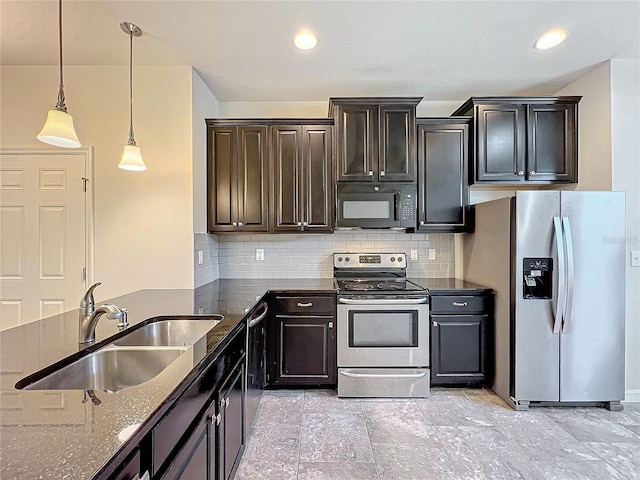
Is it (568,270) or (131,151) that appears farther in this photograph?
(568,270)

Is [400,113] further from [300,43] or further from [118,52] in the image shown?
[118,52]

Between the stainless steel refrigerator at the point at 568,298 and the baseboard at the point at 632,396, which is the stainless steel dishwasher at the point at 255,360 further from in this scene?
the baseboard at the point at 632,396

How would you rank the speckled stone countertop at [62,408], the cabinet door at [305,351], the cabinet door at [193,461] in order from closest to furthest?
1. the speckled stone countertop at [62,408]
2. the cabinet door at [193,461]
3. the cabinet door at [305,351]

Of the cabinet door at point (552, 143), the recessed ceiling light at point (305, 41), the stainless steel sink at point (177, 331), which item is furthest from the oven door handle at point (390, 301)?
the recessed ceiling light at point (305, 41)

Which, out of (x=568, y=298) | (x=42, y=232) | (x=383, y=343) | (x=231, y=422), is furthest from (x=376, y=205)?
(x=42, y=232)

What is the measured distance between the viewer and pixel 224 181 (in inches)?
125

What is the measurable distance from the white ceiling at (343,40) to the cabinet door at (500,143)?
0.27 metres

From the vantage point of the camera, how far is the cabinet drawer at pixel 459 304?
2879 mm

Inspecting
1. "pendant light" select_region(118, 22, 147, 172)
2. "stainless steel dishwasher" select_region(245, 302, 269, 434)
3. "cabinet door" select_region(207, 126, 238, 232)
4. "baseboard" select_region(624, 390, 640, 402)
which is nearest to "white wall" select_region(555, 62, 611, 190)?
"baseboard" select_region(624, 390, 640, 402)

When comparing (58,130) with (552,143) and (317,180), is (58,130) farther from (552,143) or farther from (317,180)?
(552,143)

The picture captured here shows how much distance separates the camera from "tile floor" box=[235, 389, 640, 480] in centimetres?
190

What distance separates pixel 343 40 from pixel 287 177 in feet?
4.04

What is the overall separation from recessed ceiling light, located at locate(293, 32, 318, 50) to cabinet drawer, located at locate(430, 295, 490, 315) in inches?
86.4

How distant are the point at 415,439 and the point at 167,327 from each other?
5.58 ft
